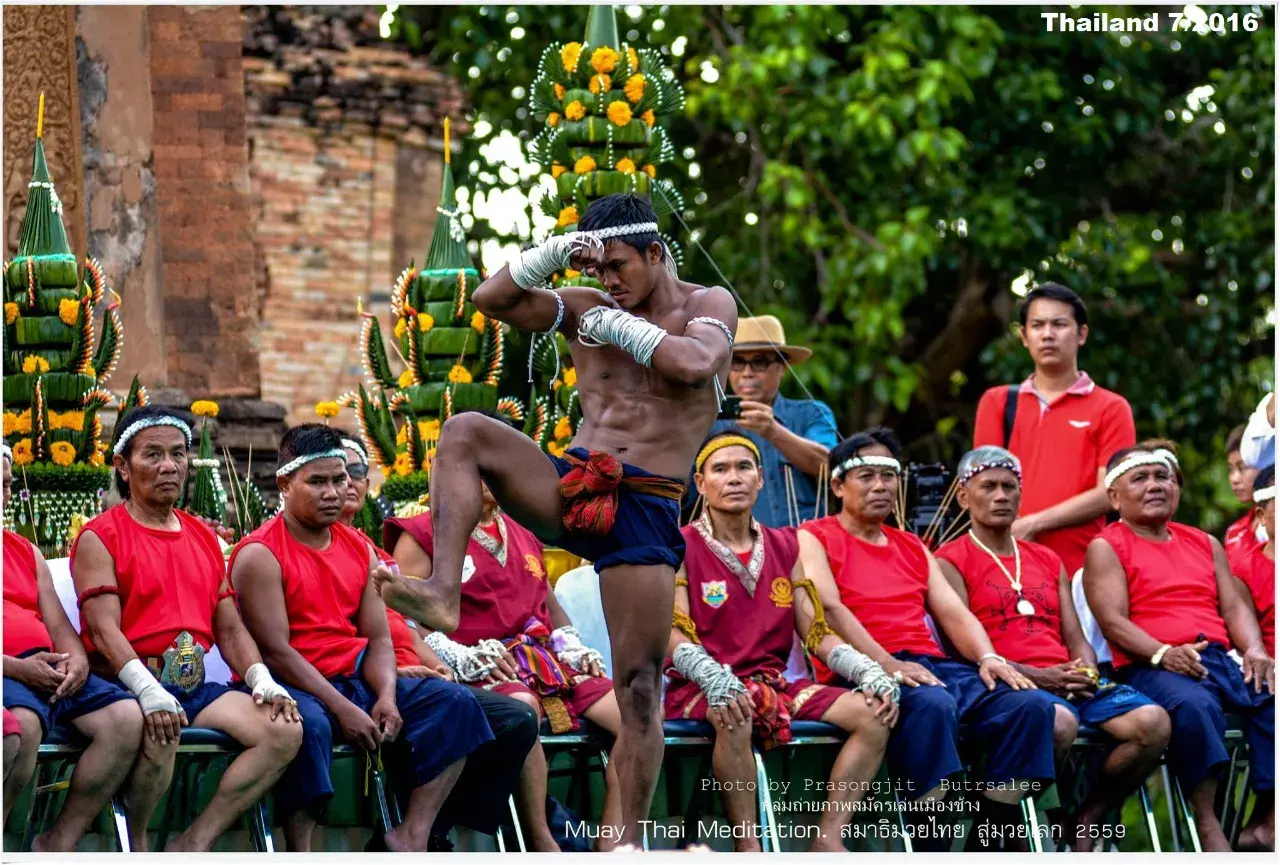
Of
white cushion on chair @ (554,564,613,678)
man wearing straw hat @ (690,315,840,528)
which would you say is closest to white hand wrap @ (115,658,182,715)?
white cushion on chair @ (554,564,613,678)

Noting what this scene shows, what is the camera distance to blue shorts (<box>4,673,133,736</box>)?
6109mm

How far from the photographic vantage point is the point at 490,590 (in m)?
7.24

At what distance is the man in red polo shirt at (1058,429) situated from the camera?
326 inches

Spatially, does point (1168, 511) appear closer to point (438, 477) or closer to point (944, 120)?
point (438, 477)

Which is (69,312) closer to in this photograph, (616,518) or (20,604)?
(20,604)

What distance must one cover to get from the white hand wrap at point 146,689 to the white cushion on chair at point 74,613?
0.38 meters

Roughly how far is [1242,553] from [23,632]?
466 centimetres

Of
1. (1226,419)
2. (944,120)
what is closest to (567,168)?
(944,120)

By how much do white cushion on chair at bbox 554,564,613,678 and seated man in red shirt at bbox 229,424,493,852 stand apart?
1.03 m

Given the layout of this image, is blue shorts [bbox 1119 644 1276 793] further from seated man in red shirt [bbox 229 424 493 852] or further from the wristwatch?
seated man in red shirt [bbox 229 424 493 852]

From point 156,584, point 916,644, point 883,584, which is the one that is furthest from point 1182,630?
point 156,584

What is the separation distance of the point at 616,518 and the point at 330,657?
1400 mm

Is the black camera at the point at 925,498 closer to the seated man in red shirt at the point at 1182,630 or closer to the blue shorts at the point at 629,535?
the seated man in red shirt at the point at 1182,630

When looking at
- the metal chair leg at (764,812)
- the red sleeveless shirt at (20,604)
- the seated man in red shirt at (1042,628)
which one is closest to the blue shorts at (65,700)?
the red sleeveless shirt at (20,604)
